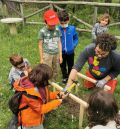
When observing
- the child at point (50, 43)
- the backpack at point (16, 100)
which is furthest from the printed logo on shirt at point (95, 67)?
the backpack at point (16, 100)

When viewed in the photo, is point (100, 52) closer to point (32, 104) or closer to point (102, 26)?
point (32, 104)

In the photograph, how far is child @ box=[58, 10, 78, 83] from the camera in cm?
498

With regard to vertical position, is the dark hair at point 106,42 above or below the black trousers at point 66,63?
above

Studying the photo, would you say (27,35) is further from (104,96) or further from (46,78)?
(104,96)

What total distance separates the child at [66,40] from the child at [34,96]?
5.68 feet

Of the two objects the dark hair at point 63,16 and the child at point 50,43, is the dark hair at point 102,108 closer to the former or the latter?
the child at point 50,43

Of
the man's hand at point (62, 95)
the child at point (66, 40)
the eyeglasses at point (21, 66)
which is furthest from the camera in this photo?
the child at point (66, 40)

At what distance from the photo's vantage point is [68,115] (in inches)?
171

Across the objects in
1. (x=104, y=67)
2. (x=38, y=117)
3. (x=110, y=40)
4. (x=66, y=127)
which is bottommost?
(x=66, y=127)

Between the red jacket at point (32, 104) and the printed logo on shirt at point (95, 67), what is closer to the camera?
the red jacket at point (32, 104)

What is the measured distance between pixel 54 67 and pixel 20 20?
186 inches

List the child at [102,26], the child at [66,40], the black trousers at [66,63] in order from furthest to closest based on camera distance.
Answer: the child at [102,26]
the black trousers at [66,63]
the child at [66,40]

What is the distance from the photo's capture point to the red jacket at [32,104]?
11.0 ft

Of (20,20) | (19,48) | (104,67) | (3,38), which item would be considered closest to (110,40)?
(104,67)
